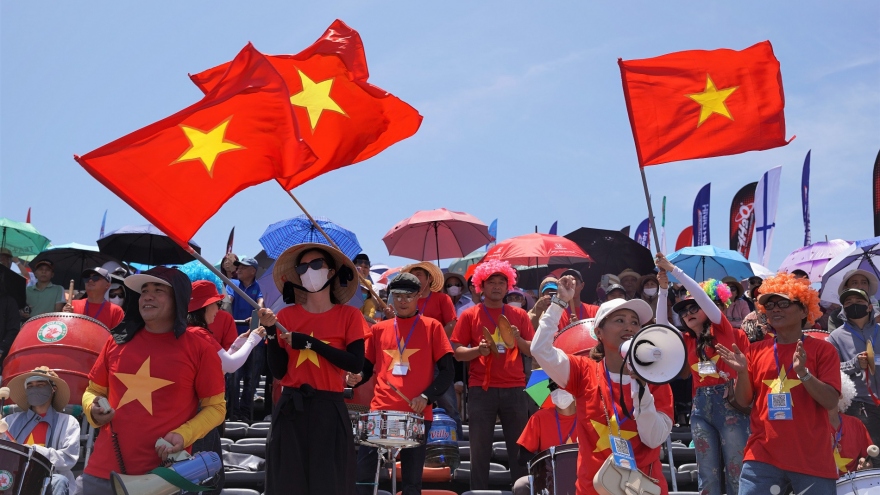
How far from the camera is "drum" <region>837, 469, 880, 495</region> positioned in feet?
23.9

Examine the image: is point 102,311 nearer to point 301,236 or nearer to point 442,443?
point 301,236

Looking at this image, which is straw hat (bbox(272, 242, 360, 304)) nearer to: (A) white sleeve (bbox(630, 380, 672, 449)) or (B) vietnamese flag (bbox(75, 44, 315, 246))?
(B) vietnamese flag (bbox(75, 44, 315, 246))

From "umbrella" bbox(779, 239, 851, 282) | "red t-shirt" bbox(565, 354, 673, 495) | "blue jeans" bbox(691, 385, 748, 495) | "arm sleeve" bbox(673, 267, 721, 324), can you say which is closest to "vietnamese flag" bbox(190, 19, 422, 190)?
"arm sleeve" bbox(673, 267, 721, 324)

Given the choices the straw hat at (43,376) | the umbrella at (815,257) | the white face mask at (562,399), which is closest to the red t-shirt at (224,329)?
the straw hat at (43,376)

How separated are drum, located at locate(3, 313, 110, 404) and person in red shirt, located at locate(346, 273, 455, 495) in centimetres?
261

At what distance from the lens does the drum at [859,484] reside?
7.29 meters

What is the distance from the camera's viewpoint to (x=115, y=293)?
13.3m

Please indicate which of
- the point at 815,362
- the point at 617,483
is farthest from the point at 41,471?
the point at 815,362

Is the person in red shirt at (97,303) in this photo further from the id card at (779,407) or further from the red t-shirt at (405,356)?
the id card at (779,407)

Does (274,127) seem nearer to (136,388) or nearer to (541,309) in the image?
(136,388)

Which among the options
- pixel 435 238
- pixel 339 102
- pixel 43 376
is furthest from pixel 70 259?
pixel 339 102

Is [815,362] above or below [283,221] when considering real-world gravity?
below

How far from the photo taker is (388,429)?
318 inches

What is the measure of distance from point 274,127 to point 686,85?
3.58m
